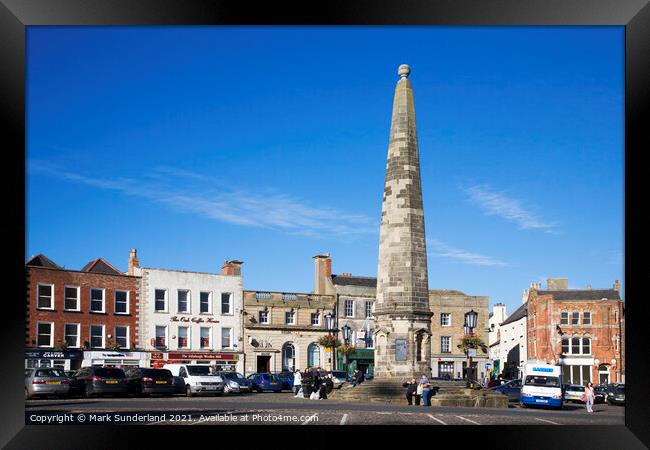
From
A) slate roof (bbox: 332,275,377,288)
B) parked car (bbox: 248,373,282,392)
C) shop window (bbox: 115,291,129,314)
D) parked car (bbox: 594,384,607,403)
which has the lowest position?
parked car (bbox: 594,384,607,403)

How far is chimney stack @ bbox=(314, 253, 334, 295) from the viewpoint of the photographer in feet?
176

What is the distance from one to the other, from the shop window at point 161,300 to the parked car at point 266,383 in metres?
9.35

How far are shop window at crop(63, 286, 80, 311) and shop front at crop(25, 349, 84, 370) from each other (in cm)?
190

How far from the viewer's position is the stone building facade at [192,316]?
43.3m

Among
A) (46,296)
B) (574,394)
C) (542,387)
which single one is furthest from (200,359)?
(542,387)

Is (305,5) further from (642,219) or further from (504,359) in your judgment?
(504,359)

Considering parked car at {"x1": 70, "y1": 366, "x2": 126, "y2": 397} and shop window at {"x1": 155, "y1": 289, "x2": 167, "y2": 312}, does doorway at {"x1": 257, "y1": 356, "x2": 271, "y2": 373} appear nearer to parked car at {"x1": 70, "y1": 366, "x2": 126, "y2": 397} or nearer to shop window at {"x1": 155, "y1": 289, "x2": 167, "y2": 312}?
shop window at {"x1": 155, "y1": 289, "x2": 167, "y2": 312}

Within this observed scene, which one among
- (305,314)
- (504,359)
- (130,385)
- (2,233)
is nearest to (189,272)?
(305,314)

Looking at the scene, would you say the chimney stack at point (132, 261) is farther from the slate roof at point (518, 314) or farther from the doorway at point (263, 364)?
the slate roof at point (518, 314)

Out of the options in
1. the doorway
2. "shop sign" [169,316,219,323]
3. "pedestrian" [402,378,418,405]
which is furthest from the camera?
the doorway

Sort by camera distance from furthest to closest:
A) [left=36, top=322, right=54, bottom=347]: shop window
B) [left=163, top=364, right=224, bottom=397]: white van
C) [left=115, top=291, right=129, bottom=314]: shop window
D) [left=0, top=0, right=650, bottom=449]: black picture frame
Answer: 1. [left=115, top=291, right=129, bottom=314]: shop window
2. [left=36, top=322, right=54, bottom=347]: shop window
3. [left=163, top=364, right=224, bottom=397]: white van
4. [left=0, top=0, right=650, bottom=449]: black picture frame

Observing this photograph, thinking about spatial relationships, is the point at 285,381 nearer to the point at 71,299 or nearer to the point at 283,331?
the point at 71,299

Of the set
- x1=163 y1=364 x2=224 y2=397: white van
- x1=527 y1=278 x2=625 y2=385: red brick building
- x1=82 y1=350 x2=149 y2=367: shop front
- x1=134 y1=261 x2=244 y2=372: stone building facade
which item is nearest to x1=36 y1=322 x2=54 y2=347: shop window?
x1=82 y1=350 x2=149 y2=367: shop front

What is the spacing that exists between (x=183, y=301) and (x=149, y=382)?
18613 mm
